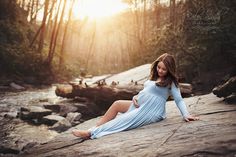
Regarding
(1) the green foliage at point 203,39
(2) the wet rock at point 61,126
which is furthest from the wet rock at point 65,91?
(1) the green foliage at point 203,39

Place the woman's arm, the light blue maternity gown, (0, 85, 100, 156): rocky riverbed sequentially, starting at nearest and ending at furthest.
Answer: the woman's arm → the light blue maternity gown → (0, 85, 100, 156): rocky riverbed

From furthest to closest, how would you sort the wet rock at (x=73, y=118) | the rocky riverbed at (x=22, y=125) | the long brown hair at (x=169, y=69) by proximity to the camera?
the wet rock at (x=73, y=118)
the rocky riverbed at (x=22, y=125)
the long brown hair at (x=169, y=69)

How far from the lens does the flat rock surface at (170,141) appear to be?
3.71 m

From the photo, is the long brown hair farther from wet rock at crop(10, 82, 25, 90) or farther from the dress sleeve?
wet rock at crop(10, 82, 25, 90)

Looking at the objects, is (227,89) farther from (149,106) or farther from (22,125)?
(22,125)

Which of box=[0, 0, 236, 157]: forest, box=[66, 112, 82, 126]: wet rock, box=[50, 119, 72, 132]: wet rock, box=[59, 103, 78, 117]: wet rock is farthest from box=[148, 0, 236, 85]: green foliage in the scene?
box=[50, 119, 72, 132]: wet rock

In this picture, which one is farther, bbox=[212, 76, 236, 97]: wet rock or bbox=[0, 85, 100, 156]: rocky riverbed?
bbox=[0, 85, 100, 156]: rocky riverbed

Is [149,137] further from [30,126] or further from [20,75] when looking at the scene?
[20,75]

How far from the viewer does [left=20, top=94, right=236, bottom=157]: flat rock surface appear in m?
3.71

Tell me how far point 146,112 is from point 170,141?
→ 3.92 feet

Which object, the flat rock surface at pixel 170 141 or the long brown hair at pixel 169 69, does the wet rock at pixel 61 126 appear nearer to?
the flat rock surface at pixel 170 141

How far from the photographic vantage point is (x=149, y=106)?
5359mm

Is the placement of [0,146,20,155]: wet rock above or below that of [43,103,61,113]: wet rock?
below

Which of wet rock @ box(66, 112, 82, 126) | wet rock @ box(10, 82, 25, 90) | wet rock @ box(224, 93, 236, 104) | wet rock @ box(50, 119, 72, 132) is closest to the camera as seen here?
wet rock @ box(224, 93, 236, 104)
